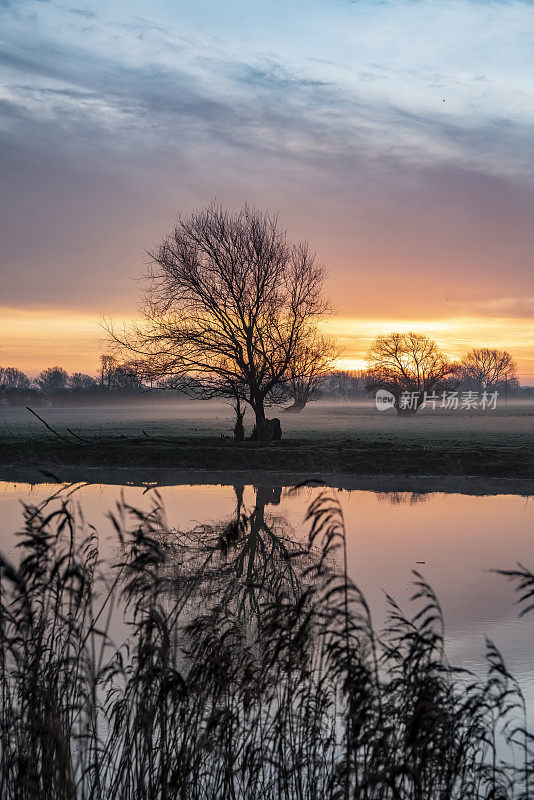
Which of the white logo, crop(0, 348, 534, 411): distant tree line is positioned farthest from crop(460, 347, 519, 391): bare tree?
the white logo

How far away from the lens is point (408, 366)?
99.2m

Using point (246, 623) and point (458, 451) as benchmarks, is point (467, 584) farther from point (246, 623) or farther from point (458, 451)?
point (458, 451)

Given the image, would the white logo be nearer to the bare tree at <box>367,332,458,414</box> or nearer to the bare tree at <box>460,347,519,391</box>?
the bare tree at <box>367,332,458,414</box>

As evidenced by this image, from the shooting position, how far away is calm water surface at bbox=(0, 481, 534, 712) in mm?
10086

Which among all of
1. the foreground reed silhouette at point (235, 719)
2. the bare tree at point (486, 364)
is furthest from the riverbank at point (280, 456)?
the bare tree at point (486, 364)

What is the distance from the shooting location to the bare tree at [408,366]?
323 feet

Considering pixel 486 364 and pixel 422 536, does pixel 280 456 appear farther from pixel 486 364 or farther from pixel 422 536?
pixel 486 364

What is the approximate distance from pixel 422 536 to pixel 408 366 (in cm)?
8343

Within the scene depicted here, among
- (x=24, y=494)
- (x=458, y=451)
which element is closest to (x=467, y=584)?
(x=24, y=494)

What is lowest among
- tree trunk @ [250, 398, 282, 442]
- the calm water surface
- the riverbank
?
the calm water surface

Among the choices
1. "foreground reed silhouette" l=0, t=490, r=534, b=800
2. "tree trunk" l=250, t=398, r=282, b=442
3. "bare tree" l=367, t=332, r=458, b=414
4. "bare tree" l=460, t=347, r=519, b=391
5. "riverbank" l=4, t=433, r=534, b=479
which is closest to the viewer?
"foreground reed silhouette" l=0, t=490, r=534, b=800

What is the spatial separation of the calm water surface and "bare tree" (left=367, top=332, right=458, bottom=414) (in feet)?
240

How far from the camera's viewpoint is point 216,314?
38.3 metres

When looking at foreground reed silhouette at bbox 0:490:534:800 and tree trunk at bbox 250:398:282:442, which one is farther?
tree trunk at bbox 250:398:282:442
